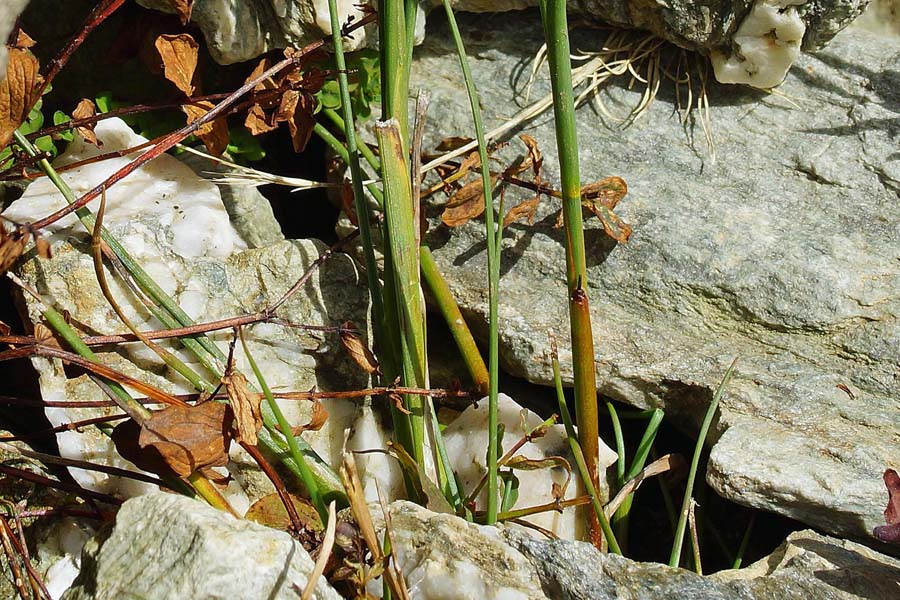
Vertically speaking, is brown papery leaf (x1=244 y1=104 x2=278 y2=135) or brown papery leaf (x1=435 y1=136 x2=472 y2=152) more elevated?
brown papery leaf (x1=244 y1=104 x2=278 y2=135)

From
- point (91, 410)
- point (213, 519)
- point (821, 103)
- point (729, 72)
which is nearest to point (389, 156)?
point (213, 519)

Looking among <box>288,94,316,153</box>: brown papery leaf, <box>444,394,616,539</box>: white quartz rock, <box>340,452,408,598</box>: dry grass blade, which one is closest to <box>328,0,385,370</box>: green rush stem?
<box>288,94,316,153</box>: brown papery leaf

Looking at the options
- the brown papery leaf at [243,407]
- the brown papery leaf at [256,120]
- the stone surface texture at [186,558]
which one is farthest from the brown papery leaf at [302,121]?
the stone surface texture at [186,558]

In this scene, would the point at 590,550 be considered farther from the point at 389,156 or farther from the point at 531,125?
the point at 531,125

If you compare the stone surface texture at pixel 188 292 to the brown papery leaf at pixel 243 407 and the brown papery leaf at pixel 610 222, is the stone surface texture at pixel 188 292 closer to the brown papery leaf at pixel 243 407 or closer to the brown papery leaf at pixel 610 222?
the brown papery leaf at pixel 243 407

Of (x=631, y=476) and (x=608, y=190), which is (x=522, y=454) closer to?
(x=631, y=476)

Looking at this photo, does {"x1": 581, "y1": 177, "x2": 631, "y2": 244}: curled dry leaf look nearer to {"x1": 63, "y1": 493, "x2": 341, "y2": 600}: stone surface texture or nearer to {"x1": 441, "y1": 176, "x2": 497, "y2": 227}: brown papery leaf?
{"x1": 441, "y1": 176, "x2": 497, "y2": 227}: brown papery leaf
